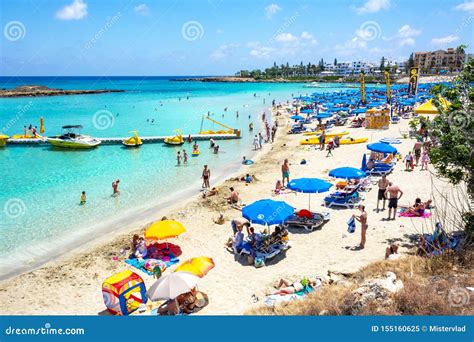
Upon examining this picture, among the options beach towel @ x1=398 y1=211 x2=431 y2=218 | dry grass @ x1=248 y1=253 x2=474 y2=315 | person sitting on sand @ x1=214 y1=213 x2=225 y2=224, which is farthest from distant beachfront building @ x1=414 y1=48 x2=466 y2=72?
dry grass @ x1=248 y1=253 x2=474 y2=315

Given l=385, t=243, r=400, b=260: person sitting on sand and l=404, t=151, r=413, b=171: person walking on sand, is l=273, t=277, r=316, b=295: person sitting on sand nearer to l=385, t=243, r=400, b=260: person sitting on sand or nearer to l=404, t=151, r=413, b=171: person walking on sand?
l=385, t=243, r=400, b=260: person sitting on sand

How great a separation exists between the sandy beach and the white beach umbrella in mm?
769

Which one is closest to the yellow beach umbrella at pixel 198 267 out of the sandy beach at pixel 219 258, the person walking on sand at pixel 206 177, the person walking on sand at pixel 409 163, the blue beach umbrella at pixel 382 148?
the sandy beach at pixel 219 258

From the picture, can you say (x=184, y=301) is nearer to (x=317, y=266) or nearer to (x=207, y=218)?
(x=317, y=266)

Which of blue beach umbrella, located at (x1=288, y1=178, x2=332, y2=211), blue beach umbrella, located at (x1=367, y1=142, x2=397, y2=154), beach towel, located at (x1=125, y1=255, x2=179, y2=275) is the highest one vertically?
blue beach umbrella, located at (x1=367, y1=142, x2=397, y2=154)

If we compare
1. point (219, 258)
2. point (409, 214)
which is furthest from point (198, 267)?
point (409, 214)

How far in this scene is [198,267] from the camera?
8.73m

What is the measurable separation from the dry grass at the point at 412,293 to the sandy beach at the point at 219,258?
999 mm

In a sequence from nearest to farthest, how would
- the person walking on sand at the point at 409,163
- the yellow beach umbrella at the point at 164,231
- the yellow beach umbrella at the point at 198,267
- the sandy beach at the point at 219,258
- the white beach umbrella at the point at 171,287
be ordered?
the white beach umbrella at the point at 171,287, the yellow beach umbrella at the point at 198,267, the sandy beach at the point at 219,258, the yellow beach umbrella at the point at 164,231, the person walking on sand at the point at 409,163

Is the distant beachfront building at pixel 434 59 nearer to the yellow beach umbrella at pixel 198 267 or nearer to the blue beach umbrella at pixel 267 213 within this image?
the blue beach umbrella at pixel 267 213

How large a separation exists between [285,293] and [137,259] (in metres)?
4.94

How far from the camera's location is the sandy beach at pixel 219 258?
28.9 feet

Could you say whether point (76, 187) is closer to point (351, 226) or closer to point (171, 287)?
point (171, 287)

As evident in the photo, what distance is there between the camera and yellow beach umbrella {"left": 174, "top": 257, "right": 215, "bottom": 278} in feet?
28.0
